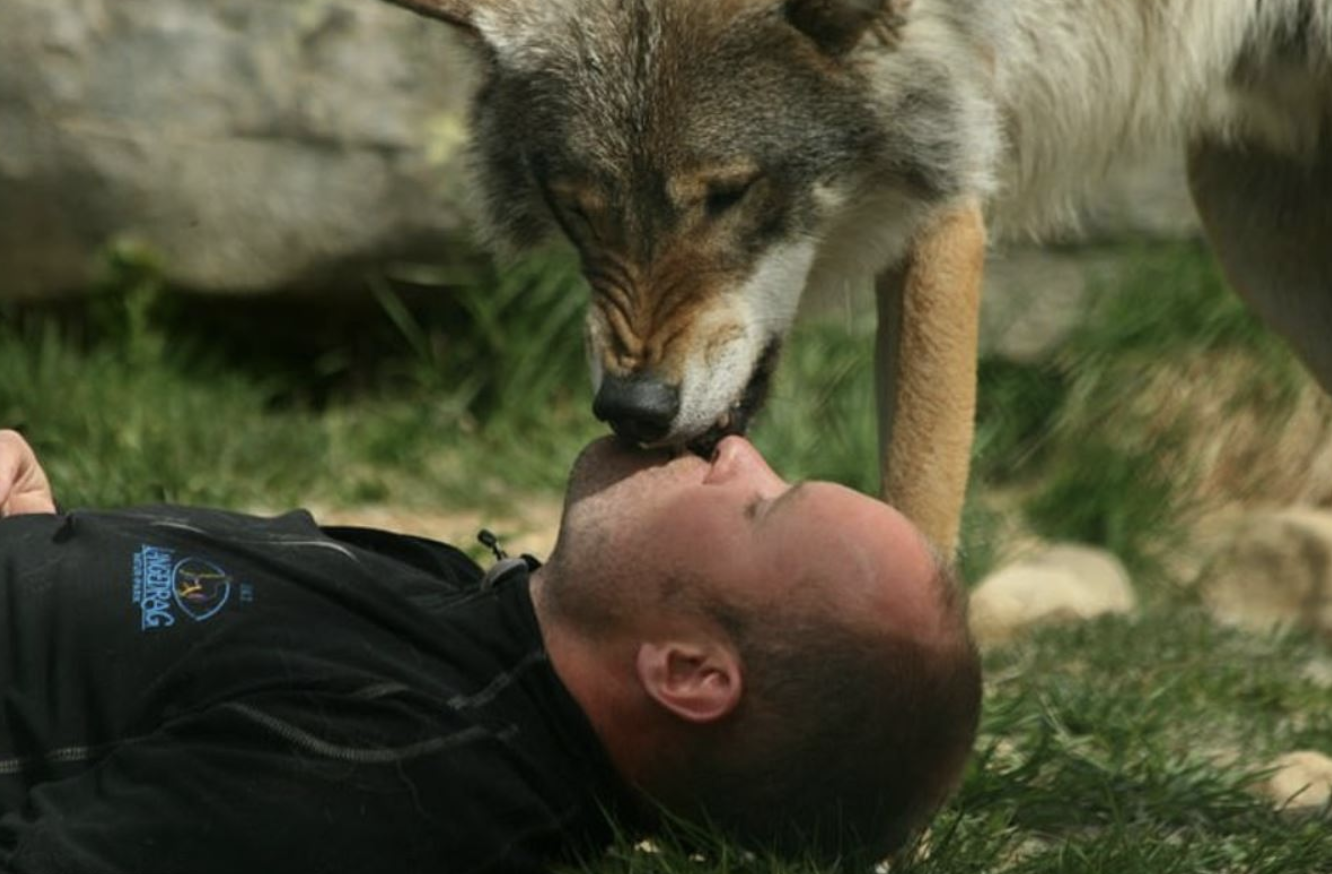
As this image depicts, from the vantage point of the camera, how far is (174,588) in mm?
2977

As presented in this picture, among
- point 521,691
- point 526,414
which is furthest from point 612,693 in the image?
point 526,414

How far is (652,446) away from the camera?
3.34 meters

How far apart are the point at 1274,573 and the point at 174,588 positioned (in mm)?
3793

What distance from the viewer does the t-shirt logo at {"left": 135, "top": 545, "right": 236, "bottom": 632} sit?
2936 millimetres

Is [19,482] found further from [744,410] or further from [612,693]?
[744,410]

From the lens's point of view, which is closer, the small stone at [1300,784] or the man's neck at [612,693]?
the man's neck at [612,693]

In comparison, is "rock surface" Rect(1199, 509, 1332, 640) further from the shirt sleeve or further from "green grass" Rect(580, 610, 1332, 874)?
the shirt sleeve

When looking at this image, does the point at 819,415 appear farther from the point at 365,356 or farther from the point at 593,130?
the point at 593,130

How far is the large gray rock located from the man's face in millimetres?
3563

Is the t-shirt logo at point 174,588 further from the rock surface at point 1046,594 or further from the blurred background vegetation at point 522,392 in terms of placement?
the blurred background vegetation at point 522,392

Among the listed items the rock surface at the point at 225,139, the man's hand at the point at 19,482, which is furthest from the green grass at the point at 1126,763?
the rock surface at the point at 225,139

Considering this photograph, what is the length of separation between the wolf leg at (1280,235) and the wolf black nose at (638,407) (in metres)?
1.61

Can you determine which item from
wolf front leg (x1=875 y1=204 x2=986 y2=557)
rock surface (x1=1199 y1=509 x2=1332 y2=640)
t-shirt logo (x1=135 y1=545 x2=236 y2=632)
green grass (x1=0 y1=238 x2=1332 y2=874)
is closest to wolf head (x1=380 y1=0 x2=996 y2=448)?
wolf front leg (x1=875 y1=204 x2=986 y2=557)

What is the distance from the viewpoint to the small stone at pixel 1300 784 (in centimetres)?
365
